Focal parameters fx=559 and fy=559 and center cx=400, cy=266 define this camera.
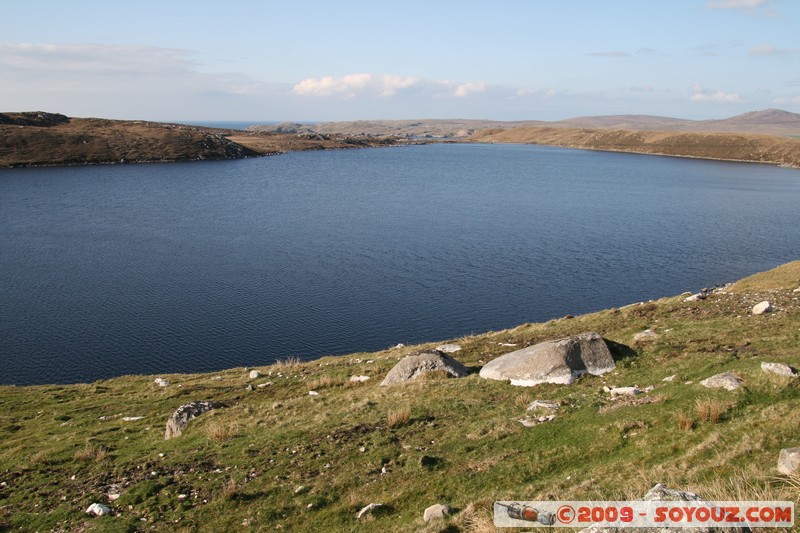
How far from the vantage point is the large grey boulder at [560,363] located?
22.6 meters

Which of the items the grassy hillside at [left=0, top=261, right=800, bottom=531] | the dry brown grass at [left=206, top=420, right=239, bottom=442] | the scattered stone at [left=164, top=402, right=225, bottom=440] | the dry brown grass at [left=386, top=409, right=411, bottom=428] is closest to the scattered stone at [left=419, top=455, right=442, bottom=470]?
the grassy hillside at [left=0, top=261, right=800, bottom=531]

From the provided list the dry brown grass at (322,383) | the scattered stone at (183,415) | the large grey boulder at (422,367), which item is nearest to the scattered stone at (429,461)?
the large grey boulder at (422,367)

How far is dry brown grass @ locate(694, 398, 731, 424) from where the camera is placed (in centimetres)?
1574

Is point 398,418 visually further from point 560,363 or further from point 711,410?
point 711,410

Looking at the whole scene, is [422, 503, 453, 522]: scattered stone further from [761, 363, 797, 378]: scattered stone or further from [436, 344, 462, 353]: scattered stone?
[436, 344, 462, 353]: scattered stone

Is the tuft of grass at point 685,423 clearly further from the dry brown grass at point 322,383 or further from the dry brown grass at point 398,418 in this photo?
the dry brown grass at point 322,383

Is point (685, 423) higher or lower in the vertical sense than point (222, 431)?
higher

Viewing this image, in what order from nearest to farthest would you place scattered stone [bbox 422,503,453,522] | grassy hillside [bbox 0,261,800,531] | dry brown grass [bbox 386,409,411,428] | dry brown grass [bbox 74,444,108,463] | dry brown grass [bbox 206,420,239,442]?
scattered stone [bbox 422,503,453,522] < grassy hillside [bbox 0,261,800,531] < dry brown grass [bbox 386,409,411,428] < dry brown grass [bbox 74,444,108,463] < dry brown grass [bbox 206,420,239,442]

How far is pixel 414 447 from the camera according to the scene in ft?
59.8

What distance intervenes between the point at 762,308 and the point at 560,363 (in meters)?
13.6

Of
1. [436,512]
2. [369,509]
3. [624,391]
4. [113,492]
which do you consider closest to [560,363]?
[624,391]

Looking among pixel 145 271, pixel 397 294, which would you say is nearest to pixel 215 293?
pixel 145 271

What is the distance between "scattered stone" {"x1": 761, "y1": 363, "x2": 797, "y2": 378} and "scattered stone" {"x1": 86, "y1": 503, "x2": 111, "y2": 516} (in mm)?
20717

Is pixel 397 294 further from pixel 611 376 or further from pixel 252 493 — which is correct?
pixel 252 493
